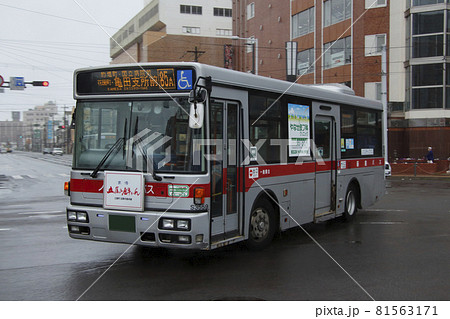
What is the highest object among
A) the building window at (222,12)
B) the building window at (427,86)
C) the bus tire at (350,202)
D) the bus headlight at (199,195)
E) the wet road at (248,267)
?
the building window at (222,12)

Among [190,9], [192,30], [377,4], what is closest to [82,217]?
[377,4]

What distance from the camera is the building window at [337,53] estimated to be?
38.3 metres

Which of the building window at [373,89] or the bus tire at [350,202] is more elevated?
the building window at [373,89]

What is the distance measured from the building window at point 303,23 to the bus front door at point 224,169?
36.6 m

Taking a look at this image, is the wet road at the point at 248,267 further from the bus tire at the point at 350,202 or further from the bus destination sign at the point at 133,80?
the bus destination sign at the point at 133,80

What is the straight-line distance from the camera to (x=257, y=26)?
52094 mm

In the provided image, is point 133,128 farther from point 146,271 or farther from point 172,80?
point 146,271

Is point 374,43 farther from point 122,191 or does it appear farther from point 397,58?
point 122,191

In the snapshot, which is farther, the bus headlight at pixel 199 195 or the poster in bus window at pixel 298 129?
the poster in bus window at pixel 298 129

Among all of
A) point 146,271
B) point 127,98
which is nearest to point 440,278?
point 146,271

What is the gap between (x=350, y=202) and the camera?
12914 mm

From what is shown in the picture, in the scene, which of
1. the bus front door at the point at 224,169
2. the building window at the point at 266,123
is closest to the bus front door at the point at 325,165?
the building window at the point at 266,123

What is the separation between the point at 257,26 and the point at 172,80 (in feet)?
153

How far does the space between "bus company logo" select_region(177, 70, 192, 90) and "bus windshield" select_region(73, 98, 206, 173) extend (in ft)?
0.59
